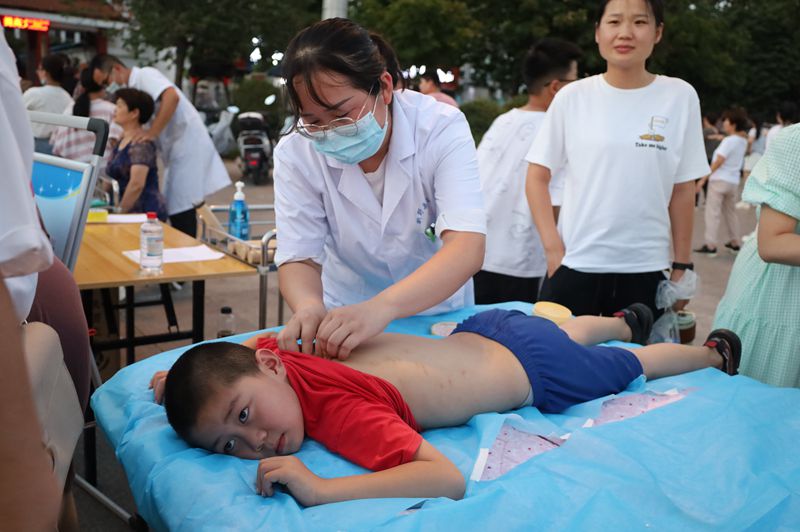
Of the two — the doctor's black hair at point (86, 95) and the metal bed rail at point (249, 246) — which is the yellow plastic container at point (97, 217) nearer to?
the metal bed rail at point (249, 246)

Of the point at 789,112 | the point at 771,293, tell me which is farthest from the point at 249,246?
the point at 789,112

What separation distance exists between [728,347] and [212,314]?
3.69m

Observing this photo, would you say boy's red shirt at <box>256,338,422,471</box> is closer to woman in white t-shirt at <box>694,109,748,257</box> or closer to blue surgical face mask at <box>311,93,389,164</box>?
blue surgical face mask at <box>311,93,389,164</box>

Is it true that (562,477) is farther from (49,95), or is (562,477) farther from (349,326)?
(49,95)

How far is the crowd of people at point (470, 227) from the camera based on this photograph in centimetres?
180

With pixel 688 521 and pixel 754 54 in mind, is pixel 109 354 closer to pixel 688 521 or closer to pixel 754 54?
pixel 688 521

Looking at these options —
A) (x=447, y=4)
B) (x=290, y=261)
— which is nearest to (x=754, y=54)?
(x=447, y=4)

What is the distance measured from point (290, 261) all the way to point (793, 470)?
1.45 meters

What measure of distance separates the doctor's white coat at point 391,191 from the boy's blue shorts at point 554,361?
1.14ft

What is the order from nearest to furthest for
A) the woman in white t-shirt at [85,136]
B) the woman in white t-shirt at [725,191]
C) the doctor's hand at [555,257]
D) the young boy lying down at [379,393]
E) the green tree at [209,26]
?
1. the young boy lying down at [379,393]
2. the doctor's hand at [555,257]
3. the woman in white t-shirt at [85,136]
4. the woman in white t-shirt at [725,191]
5. the green tree at [209,26]

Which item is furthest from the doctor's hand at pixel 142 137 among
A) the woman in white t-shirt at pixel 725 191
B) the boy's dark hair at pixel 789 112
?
the boy's dark hair at pixel 789 112

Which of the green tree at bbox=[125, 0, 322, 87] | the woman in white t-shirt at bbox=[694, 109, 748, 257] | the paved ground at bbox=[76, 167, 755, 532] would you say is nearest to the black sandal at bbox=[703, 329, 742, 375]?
the paved ground at bbox=[76, 167, 755, 532]

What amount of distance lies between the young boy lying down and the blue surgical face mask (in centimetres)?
54

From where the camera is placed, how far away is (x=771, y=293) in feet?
7.88
